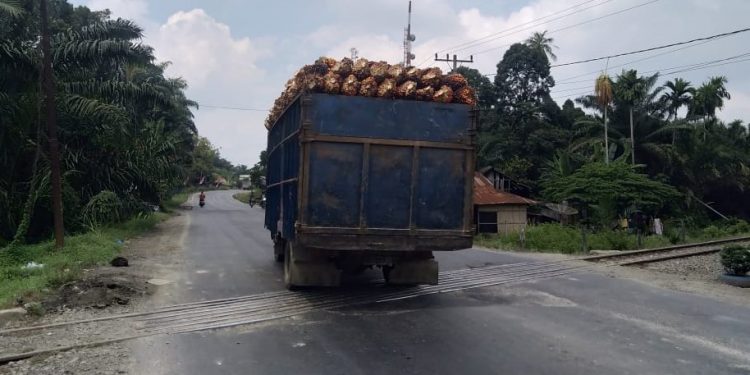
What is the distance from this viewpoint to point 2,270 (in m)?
11.7

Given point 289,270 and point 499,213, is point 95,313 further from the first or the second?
point 499,213

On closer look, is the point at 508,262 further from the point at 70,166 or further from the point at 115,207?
the point at 70,166

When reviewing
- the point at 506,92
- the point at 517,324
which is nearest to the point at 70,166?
the point at 517,324

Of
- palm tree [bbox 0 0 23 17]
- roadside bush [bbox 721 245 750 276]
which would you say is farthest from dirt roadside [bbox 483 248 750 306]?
palm tree [bbox 0 0 23 17]

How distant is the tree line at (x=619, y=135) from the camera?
37.6m

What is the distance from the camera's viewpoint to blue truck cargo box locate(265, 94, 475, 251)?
7777mm

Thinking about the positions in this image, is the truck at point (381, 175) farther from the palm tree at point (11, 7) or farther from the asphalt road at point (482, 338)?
the palm tree at point (11, 7)

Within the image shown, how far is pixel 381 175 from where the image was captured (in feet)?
26.2

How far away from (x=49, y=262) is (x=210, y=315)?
20.0 feet

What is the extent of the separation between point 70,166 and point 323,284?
14.1m

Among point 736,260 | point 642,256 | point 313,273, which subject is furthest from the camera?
point 642,256

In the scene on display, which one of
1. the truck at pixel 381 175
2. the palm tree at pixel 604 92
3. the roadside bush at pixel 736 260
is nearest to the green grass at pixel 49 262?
the truck at pixel 381 175

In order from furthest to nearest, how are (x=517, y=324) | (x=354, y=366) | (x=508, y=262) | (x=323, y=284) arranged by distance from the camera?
1. (x=508, y=262)
2. (x=323, y=284)
3. (x=517, y=324)
4. (x=354, y=366)

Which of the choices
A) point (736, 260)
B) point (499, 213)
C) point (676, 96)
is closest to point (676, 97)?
point (676, 96)
